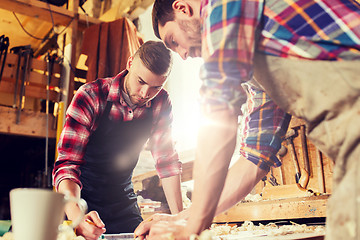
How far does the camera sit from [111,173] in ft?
4.56

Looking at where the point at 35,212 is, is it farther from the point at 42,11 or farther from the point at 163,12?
the point at 42,11

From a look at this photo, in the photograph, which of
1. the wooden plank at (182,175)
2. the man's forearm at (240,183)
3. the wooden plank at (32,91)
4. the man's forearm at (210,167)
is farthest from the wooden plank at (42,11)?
the man's forearm at (210,167)

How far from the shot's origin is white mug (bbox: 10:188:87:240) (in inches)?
18.7

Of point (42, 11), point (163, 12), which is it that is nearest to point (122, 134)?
point (163, 12)

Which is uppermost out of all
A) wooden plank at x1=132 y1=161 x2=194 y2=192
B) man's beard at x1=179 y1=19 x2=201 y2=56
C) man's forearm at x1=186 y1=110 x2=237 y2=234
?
man's beard at x1=179 y1=19 x2=201 y2=56

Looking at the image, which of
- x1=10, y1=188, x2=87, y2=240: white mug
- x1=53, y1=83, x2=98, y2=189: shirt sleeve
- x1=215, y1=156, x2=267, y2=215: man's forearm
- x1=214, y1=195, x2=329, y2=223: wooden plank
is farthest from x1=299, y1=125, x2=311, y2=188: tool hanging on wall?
x1=10, y1=188, x2=87, y2=240: white mug

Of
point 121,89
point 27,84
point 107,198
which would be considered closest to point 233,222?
point 107,198

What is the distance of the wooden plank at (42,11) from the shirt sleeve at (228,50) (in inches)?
72.5

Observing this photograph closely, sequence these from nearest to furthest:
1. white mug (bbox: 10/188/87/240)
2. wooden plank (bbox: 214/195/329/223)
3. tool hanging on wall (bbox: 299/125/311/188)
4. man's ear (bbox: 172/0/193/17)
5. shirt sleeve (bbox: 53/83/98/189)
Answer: white mug (bbox: 10/188/87/240) < man's ear (bbox: 172/0/193/17) < shirt sleeve (bbox: 53/83/98/189) < wooden plank (bbox: 214/195/329/223) < tool hanging on wall (bbox: 299/125/311/188)

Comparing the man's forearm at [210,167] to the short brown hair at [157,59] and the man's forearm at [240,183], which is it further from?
the short brown hair at [157,59]

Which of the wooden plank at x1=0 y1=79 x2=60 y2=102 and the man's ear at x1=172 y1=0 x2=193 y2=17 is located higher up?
the wooden plank at x1=0 y1=79 x2=60 y2=102

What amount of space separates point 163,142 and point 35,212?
0.96 meters

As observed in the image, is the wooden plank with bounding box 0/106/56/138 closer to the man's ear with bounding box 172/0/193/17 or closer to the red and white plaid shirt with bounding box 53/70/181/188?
the red and white plaid shirt with bounding box 53/70/181/188

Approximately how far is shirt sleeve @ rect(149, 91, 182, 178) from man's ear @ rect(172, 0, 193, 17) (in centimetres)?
74
